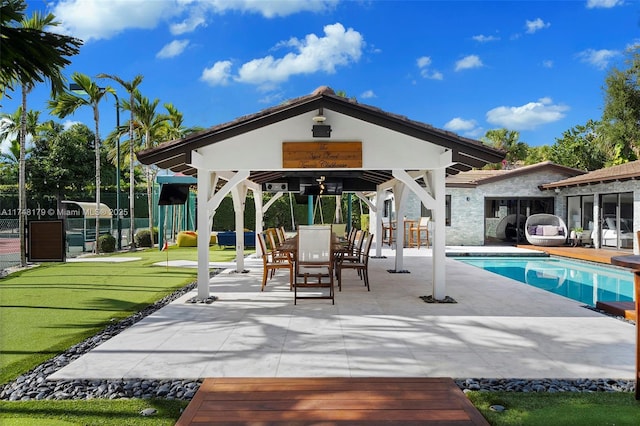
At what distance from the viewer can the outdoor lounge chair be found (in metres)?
16.8

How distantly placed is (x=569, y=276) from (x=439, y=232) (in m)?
6.10

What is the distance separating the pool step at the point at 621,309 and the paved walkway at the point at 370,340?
0.25 m

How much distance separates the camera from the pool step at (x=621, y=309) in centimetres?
593

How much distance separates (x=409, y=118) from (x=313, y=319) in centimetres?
334

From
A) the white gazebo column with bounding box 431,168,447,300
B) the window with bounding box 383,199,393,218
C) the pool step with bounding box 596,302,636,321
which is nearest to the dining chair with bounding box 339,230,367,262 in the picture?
the white gazebo column with bounding box 431,168,447,300

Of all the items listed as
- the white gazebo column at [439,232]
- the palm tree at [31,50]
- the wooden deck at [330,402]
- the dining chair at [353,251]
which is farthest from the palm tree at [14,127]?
the wooden deck at [330,402]

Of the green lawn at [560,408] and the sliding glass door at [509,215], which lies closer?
the green lawn at [560,408]

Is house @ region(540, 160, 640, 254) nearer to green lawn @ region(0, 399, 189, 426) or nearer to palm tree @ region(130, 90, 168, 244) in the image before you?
green lawn @ region(0, 399, 189, 426)

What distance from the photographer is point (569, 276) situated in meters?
11.0

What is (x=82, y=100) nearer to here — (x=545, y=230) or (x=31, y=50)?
(x=31, y=50)

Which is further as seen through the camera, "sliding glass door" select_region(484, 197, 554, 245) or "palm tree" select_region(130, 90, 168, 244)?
"sliding glass door" select_region(484, 197, 554, 245)

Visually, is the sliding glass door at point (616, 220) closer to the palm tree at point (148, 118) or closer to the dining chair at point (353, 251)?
the dining chair at point (353, 251)

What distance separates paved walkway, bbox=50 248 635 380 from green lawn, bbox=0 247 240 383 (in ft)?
1.82

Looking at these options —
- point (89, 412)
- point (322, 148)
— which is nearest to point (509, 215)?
point (322, 148)
